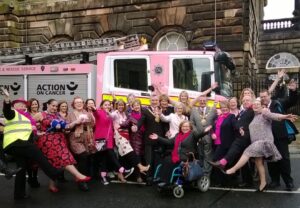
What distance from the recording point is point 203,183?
7379mm

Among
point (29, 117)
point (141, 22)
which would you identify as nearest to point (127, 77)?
Answer: point (29, 117)

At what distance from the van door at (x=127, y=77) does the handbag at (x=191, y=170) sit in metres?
3.92

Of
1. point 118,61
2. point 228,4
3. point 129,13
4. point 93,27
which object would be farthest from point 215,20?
point 118,61

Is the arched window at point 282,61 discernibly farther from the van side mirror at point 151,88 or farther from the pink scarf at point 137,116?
the pink scarf at point 137,116

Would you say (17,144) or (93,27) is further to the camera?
(93,27)

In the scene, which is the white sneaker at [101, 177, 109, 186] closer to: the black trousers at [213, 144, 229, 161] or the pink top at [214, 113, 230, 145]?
the black trousers at [213, 144, 229, 161]

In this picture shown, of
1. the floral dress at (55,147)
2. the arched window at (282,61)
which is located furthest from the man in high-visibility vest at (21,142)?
the arched window at (282,61)

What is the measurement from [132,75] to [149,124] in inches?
120

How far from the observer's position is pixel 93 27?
71.4ft

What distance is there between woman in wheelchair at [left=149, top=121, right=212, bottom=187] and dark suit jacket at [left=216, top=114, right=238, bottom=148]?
1.46 ft

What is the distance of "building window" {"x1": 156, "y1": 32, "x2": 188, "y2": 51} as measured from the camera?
2014 centimetres

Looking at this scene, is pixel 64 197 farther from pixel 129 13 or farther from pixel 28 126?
pixel 129 13

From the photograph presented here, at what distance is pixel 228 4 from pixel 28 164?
43.7 ft

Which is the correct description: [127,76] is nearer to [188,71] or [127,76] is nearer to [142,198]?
[188,71]
